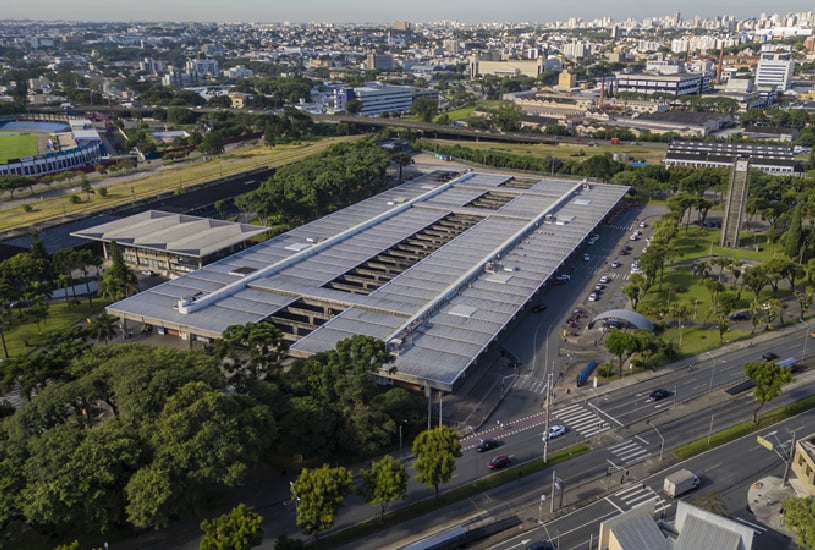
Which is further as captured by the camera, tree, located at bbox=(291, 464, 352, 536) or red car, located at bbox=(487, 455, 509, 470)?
red car, located at bbox=(487, 455, 509, 470)

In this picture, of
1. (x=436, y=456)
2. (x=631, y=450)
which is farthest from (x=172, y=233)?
(x=631, y=450)

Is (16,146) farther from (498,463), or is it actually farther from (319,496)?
(498,463)

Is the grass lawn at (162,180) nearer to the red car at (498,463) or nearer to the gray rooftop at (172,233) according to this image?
the gray rooftop at (172,233)

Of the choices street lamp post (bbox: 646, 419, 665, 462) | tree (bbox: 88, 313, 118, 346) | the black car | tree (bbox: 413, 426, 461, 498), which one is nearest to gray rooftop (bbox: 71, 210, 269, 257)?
tree (bbox: 88, 313, 118, 346)

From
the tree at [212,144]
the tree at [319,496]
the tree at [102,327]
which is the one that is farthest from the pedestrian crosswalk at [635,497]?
the tree at [212,144]

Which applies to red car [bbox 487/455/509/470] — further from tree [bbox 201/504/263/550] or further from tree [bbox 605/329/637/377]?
tree [bbox 201/504/263/550]

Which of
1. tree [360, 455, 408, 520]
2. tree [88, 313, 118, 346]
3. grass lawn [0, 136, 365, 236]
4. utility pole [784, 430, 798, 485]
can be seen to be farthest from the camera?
grass lawn [0, 136, 365, 236]
